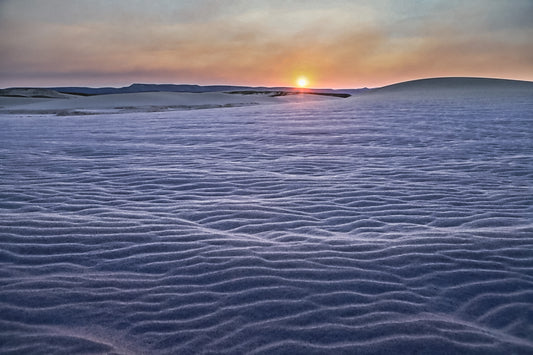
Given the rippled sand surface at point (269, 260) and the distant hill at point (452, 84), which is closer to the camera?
the rippled sand surface at point (269, 260)

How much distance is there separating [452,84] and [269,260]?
1842 inches

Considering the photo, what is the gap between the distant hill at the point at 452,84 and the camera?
136 ft

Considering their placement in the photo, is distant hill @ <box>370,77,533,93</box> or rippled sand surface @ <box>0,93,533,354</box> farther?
distant hill @ <box>370,77,533,93</box>

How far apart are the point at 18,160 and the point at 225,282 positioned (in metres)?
7.00

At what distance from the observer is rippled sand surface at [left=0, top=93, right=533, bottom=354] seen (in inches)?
91.3

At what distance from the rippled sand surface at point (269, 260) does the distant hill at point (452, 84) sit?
131 ft

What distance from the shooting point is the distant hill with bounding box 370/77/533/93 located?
136 ft

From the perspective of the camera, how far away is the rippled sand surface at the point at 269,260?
2.32 m

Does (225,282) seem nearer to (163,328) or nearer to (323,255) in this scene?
(163,328)

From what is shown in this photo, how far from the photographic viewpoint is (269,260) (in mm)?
3232

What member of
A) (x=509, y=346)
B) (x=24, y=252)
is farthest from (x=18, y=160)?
(x=509, y=346)

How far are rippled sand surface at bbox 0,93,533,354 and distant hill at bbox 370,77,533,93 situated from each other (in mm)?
39923

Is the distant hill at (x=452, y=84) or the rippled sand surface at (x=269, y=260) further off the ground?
the distant hill at (x=452, y=84)

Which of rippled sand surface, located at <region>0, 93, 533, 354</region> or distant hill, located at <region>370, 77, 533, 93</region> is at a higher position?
distant hill, located at <region>370, 77, 533, 93</region>
